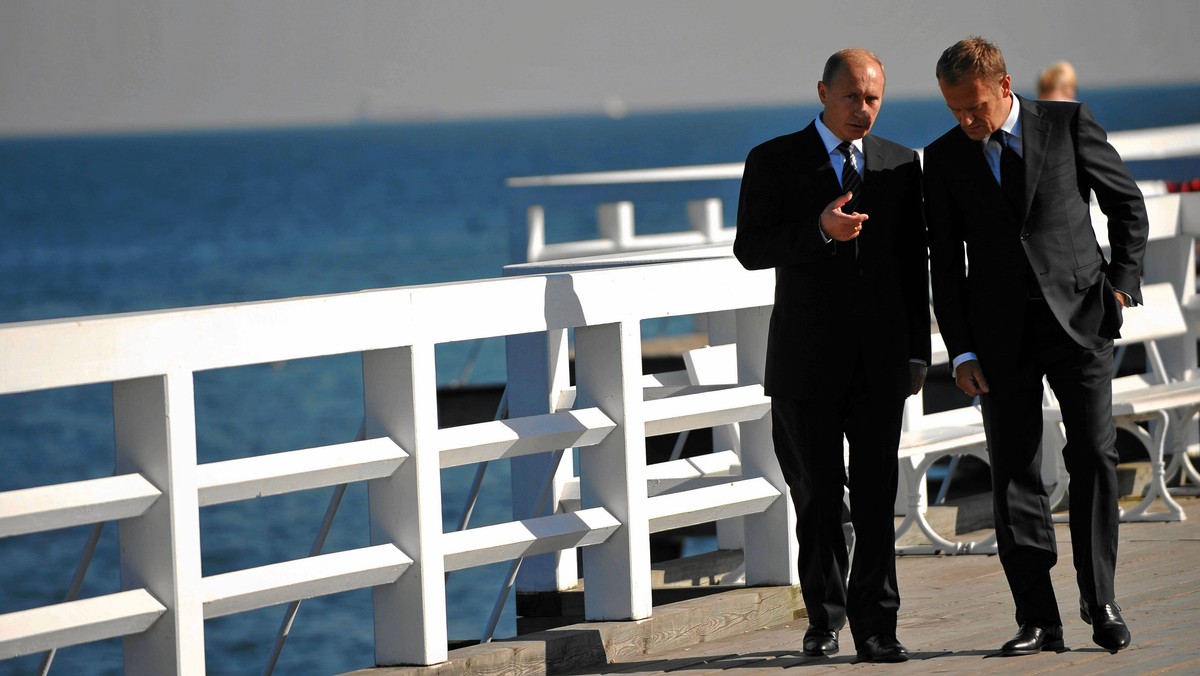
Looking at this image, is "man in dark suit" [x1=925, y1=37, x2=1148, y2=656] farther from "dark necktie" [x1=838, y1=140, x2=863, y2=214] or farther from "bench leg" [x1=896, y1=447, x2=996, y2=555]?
"bench leg" [x1=896, y1=447, x2=996, y2=555]

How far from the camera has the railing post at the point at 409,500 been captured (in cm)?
516

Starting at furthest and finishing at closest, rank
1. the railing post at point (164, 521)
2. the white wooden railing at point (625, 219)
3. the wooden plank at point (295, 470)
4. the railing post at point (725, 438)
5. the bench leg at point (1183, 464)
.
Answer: the white wooden railing at point (625, 219) < the bench leg at point (1183, 464) < the railing post at point (725, 438) < the wooden plank at point (295, 470) < the railing post at point (164, 521)

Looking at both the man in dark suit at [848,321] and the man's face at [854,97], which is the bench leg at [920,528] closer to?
the man in dark suit at [848,321]

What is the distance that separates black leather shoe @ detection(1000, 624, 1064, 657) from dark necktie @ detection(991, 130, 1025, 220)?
1142mm

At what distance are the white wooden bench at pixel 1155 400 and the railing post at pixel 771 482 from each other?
1.52 meters

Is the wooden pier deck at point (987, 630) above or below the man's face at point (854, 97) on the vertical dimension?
below

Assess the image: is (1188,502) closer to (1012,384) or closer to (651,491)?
(651,491)

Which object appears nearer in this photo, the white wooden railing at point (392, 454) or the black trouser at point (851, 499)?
the white wooden railing at point (392, 454)

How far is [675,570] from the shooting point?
22.5ft

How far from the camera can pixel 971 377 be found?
5336 millimetres

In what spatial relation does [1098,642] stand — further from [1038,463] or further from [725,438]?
[725,438]

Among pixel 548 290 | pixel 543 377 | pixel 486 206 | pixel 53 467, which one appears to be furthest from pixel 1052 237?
pixel 486 206

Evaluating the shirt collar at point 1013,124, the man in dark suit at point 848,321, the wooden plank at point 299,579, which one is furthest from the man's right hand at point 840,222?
the wooden plank at point 299,579

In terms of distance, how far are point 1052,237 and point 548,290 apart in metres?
1.43
